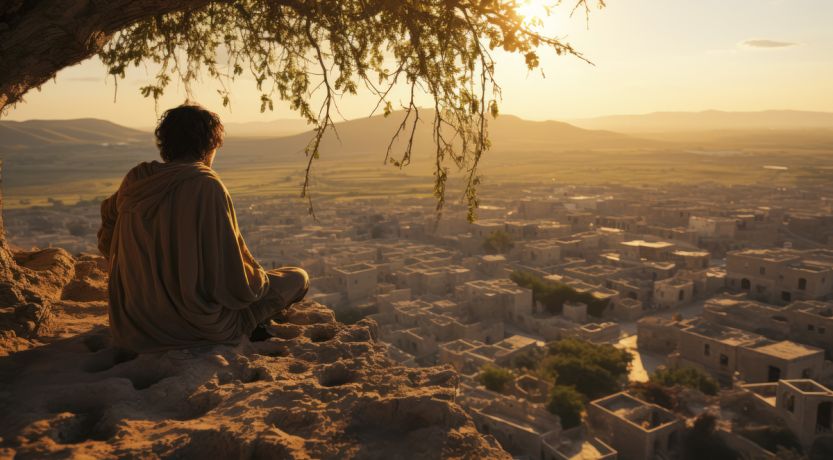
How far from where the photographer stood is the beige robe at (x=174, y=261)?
3.24 metres

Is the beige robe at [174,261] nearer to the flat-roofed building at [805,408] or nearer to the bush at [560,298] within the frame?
the flat-roofed building at [805,408]

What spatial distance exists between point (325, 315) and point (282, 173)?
4023 inches

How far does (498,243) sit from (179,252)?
1340 inches

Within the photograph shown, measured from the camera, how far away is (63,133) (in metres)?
139

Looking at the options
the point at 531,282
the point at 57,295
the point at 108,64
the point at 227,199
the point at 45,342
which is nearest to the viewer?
the point at 227,199

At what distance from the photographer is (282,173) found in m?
104

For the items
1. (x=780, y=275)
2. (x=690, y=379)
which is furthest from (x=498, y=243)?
(x=690, y=379)

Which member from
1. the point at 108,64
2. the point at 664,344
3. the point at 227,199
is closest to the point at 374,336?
the point at 227,199

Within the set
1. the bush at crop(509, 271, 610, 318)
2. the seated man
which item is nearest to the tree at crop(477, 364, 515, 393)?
the bush at crop(509, 271, 610, 318)

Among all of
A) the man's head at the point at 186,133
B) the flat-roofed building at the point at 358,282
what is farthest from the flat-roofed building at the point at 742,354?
the man's head at the point at 186,133

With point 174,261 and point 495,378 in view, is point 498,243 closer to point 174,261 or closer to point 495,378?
point 495,378

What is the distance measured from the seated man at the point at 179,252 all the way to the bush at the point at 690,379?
17.0 metres

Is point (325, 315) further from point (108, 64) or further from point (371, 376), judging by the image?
point (108, 64)

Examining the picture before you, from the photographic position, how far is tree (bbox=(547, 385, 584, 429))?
15625 millimetres
